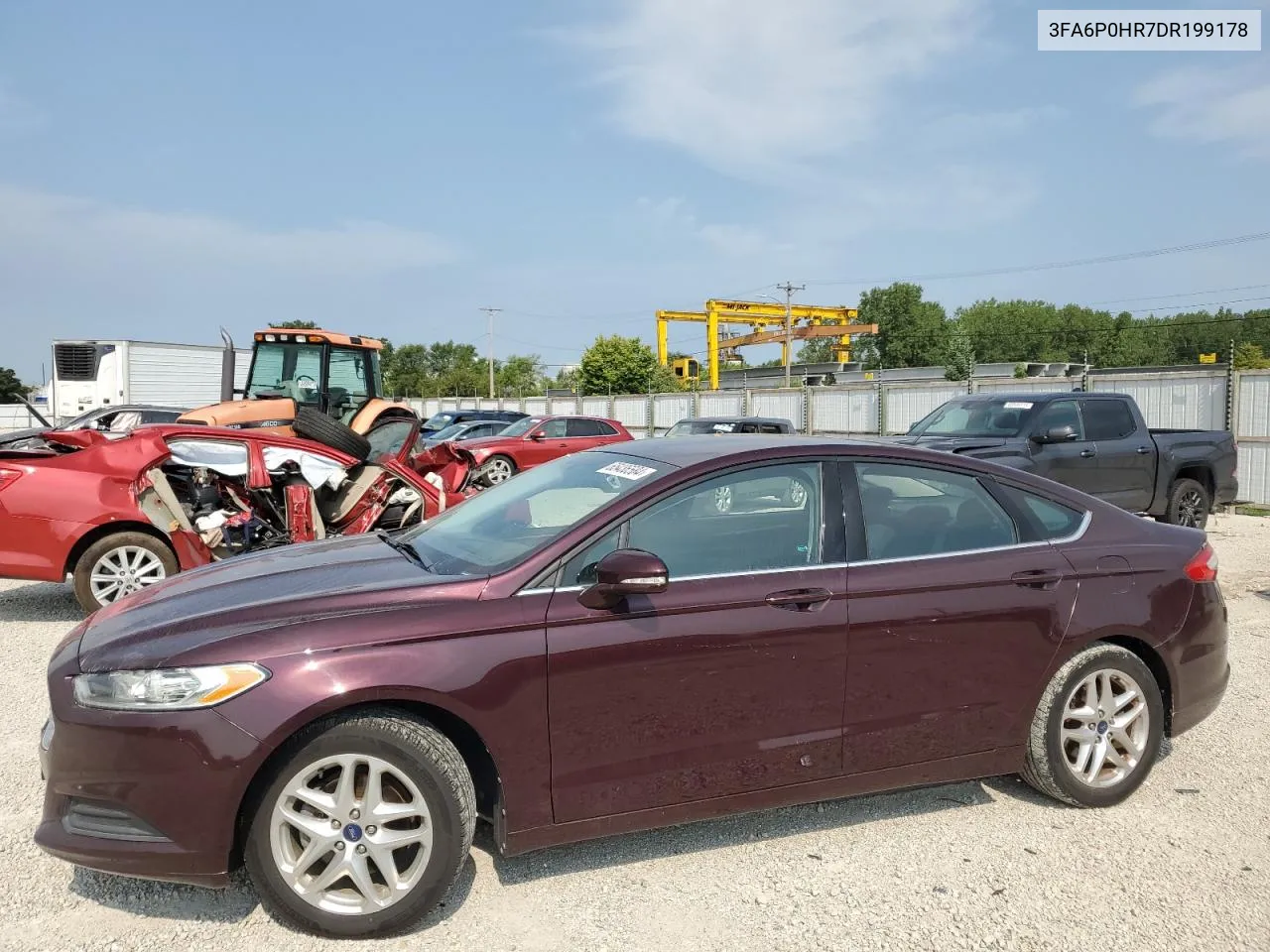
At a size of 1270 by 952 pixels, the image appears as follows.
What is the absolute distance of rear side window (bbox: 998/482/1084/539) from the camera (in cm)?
385

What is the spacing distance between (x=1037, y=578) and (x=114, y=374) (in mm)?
24434

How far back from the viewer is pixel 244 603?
3.01 meters

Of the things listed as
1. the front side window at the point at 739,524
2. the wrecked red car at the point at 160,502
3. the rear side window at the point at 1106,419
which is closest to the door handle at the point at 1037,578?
the front side window at the point at 739,524

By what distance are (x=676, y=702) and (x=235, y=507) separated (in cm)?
523

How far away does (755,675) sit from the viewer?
10.5 feet

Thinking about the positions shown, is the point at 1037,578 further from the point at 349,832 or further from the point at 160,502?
the point at 160,502

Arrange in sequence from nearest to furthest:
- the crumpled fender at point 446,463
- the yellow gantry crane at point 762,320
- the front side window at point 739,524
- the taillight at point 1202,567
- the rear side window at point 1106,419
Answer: the front side window at point 739,524, the taillight at point 1202,567, the crumpled fender at point 446,463, the rear side window at point 1106,419, the yellow gantry crane at point 762,320

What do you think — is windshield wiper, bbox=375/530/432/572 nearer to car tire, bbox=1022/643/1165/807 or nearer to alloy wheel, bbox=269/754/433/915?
alloy wheel, bbox=269/754/433/915

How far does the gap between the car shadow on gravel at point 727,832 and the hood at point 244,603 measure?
115 cm

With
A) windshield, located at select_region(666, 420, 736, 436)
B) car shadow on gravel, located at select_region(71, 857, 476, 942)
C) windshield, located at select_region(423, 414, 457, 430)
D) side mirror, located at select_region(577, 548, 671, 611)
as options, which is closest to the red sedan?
windshield, located at select_region(666, 420, 736, 436)

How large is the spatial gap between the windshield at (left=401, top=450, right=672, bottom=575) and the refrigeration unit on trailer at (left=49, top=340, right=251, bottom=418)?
20.7 metres

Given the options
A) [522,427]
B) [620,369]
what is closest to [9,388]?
[620,369]

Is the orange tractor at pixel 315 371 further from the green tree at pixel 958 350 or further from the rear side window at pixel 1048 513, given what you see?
the green tree at pixel 958 350

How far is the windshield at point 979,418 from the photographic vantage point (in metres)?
10.4
